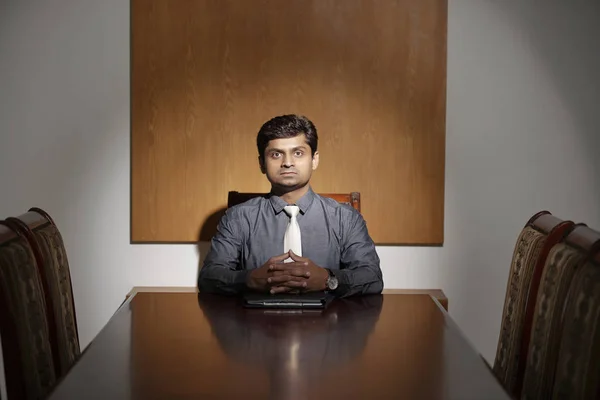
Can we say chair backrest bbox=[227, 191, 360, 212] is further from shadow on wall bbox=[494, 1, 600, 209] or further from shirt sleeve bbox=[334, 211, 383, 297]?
shadow on wall bbox=[494, 1, 600, 209]

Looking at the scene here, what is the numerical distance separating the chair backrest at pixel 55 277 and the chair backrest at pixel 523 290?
135cm

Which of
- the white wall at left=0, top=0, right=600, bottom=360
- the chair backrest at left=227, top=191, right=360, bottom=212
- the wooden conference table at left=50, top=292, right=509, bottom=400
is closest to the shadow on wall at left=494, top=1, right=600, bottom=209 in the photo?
the white wall at left=0, top=0, right=600, bottom=360

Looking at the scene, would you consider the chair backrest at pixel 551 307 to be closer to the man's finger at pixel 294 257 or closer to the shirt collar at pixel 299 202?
the man's finger at pixel 294 257

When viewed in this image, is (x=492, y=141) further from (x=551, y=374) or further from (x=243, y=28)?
(x=551, y=374)

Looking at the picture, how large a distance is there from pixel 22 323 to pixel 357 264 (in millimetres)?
1335

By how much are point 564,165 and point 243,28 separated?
1800mm

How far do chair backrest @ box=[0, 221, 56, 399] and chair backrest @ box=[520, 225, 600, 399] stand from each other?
4.32 feet

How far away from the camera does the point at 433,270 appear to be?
4.32 m

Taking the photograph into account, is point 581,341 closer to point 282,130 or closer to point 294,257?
point 294,257

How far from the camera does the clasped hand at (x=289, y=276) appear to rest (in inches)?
108

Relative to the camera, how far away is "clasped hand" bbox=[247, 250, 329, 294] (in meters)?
2.74

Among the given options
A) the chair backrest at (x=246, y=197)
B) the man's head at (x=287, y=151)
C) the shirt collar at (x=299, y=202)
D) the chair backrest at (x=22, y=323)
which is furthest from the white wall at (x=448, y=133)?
the chair backrest at (x=22, y=323)

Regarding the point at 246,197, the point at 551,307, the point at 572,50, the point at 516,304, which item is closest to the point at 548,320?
the point at 551,307

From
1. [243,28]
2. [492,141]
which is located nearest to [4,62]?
[243,28]
